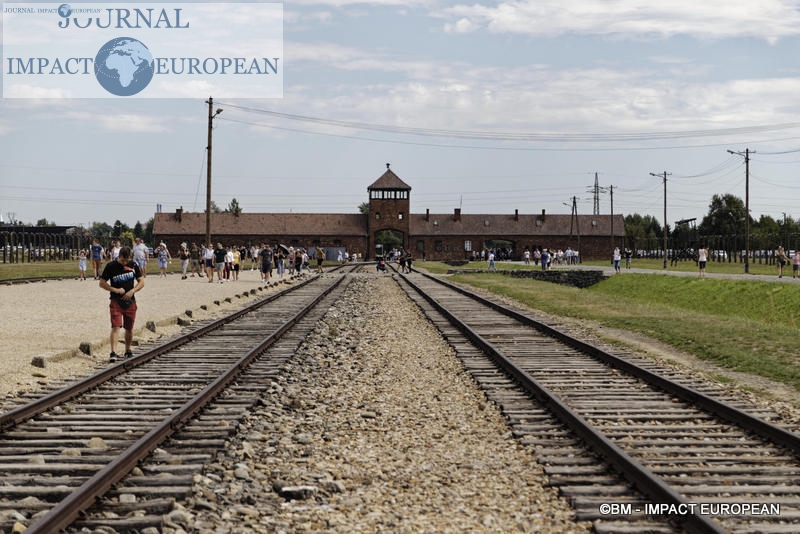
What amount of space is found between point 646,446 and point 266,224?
11134 cm

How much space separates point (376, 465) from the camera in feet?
21.7

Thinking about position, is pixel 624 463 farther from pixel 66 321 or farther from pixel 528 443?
pixel 66 321

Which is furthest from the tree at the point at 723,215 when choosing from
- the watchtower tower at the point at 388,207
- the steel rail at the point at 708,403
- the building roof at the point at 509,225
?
the steel rail at the point at 708,403

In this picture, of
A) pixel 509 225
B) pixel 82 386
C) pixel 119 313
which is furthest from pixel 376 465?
pixel 509 225

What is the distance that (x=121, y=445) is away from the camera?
700 cm

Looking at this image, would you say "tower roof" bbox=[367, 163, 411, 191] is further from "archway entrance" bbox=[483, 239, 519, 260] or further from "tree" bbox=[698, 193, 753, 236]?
"tree" bbox=[698, 193, 753, 236]

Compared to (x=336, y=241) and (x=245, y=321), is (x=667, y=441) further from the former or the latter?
(x=336, y=241)

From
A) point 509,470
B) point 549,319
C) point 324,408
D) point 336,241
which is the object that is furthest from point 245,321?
point 336,241

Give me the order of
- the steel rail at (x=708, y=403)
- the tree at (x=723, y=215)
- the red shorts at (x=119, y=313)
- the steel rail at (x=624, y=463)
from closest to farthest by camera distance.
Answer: the steel rail at (x=624, y=463), the steel rail at (x=708, y=403), the red shorts at (x=119, y=313), the tree at (x=723, y=215)

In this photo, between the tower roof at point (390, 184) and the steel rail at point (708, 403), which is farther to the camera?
the tower roof at point (390, 184)

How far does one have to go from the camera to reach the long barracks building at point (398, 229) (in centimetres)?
11381

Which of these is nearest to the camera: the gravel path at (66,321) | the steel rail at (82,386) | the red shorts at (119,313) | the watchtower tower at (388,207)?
the steel rail at (82,386)

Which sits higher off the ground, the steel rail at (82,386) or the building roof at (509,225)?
the building roof at (509,225)

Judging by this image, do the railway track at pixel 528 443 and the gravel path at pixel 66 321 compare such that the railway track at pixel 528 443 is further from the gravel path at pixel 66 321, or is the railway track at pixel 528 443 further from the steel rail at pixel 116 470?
the gravel path at pixel 66 321
